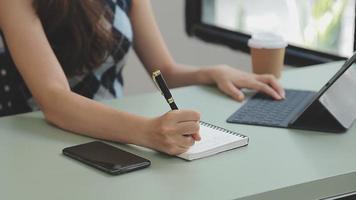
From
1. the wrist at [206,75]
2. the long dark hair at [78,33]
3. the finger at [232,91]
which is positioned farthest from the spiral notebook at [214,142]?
the long dark hair at [78,33]

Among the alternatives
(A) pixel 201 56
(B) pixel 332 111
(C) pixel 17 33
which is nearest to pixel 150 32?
(C) pixel 17 33

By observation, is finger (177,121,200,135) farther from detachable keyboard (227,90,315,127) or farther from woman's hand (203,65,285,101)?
woman's hand (203,65,285,101)

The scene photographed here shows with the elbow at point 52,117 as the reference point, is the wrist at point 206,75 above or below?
below

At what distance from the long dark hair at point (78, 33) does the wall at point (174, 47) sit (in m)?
1.39

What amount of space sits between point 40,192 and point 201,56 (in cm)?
220

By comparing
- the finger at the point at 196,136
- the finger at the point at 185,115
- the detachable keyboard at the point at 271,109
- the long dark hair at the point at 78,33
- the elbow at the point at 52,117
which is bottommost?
the detachable keyboard at the point at 271,109

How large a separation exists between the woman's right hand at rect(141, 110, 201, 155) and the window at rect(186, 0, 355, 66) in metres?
1.34

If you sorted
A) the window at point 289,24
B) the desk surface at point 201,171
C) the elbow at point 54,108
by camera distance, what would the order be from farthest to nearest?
the window at point 289,24 < the elbow at point 54,108 < the desk surface at point 201,171

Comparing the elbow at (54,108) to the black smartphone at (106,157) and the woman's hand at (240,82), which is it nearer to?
the black smartphone at (106,157)

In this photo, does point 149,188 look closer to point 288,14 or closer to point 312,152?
point 312,152

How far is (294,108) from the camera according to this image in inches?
61.4

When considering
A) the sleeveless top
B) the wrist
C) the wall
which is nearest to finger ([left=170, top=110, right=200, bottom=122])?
the wrist

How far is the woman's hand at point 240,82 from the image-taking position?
1667 millimetres

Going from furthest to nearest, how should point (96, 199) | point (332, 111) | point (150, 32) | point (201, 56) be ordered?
point (201, 56), point (150, 32), point (332, 111), point (96, 199)
